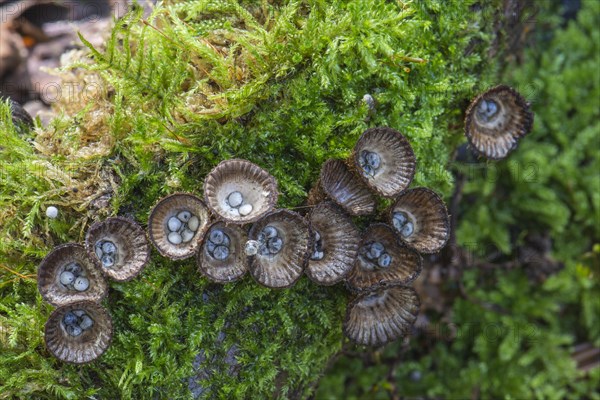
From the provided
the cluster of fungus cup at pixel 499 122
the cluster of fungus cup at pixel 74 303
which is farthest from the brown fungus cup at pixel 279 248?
the cluster of fungus cup at pixel 499 122

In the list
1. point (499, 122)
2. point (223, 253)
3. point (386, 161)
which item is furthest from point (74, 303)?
point (499, 122)

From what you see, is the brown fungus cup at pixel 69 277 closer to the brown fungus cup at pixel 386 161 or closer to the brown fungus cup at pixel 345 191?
the brown fungus cup at pixel 345 191

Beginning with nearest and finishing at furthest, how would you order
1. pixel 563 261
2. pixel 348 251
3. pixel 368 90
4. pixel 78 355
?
1. pixel 78 355
2. pixel 348 251
3. pixel 368 90
4. pixel 563 261

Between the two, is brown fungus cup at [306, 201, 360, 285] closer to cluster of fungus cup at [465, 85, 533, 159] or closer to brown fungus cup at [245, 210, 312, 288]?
brown fungus cup at [245, 210, 312, 288]

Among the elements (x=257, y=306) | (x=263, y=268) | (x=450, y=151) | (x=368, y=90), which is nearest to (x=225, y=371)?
(x=257, y=306)

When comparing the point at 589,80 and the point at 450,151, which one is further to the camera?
the point at 589,80

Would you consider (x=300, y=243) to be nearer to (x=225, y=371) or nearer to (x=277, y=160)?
(x=277, y=160)
